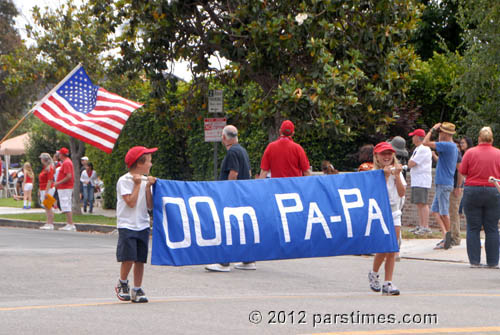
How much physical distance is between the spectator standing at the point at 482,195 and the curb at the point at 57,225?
1043 cm

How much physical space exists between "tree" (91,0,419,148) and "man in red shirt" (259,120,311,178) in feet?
16.0

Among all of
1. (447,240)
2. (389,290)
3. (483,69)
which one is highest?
(483,69)

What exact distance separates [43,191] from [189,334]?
52.3ft

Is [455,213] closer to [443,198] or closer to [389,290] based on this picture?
[443,198]

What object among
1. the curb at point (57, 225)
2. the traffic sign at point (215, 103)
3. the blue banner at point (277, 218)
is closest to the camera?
the blue banner at point (277, 218)

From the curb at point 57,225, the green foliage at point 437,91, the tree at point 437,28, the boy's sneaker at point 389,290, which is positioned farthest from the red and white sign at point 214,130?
the tree at point 437,28

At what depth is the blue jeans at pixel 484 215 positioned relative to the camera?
1217 centimetres

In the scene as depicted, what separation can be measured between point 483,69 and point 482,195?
35.9 ft

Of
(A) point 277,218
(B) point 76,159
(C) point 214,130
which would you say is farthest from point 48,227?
(A) point 277,218

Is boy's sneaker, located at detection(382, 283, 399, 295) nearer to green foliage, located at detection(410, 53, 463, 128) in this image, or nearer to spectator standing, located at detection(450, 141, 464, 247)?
spectator standing, located at detection(450, 141, 464, 247)

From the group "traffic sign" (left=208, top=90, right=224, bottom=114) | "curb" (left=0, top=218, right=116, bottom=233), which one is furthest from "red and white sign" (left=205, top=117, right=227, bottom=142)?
"curb" (left=0, top=218, right=116, bottom=233)

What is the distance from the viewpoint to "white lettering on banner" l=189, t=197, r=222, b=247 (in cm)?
888

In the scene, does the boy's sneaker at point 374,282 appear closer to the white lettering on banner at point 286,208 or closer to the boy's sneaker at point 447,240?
the white lettering on banner at point 286,208

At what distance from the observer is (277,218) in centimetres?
934
